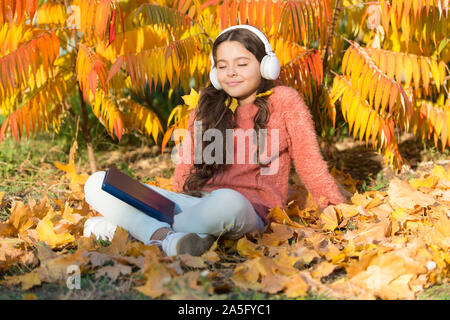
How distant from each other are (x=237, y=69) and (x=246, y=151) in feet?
1.27

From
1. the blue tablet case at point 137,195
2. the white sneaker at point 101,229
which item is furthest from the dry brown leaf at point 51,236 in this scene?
the blue tablet case at point 137,195

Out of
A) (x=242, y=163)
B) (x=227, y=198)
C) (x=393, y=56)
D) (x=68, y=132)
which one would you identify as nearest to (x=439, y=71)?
(x=393, y=56)

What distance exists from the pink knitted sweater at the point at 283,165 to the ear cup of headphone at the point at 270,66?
14cm

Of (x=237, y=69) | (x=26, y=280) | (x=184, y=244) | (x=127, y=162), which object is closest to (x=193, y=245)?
(x=184, y=244)

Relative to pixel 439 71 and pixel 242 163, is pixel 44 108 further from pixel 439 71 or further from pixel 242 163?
pixel 439 71

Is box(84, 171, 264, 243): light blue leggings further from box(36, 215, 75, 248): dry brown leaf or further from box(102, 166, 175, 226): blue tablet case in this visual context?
box(36, 215, 75, 248): dry brown leaf

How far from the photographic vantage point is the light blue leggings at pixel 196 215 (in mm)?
2115

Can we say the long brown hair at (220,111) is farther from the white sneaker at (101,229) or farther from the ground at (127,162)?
the ground at (127,162)

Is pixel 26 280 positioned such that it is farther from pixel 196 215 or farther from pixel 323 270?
pixel 323 270

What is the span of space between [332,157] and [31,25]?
86.0 inches

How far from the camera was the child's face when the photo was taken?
7.70ft

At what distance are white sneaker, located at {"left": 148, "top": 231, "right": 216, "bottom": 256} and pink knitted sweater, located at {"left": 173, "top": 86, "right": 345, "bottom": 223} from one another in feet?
1.36

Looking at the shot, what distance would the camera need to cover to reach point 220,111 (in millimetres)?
2500

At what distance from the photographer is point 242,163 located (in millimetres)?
2445
